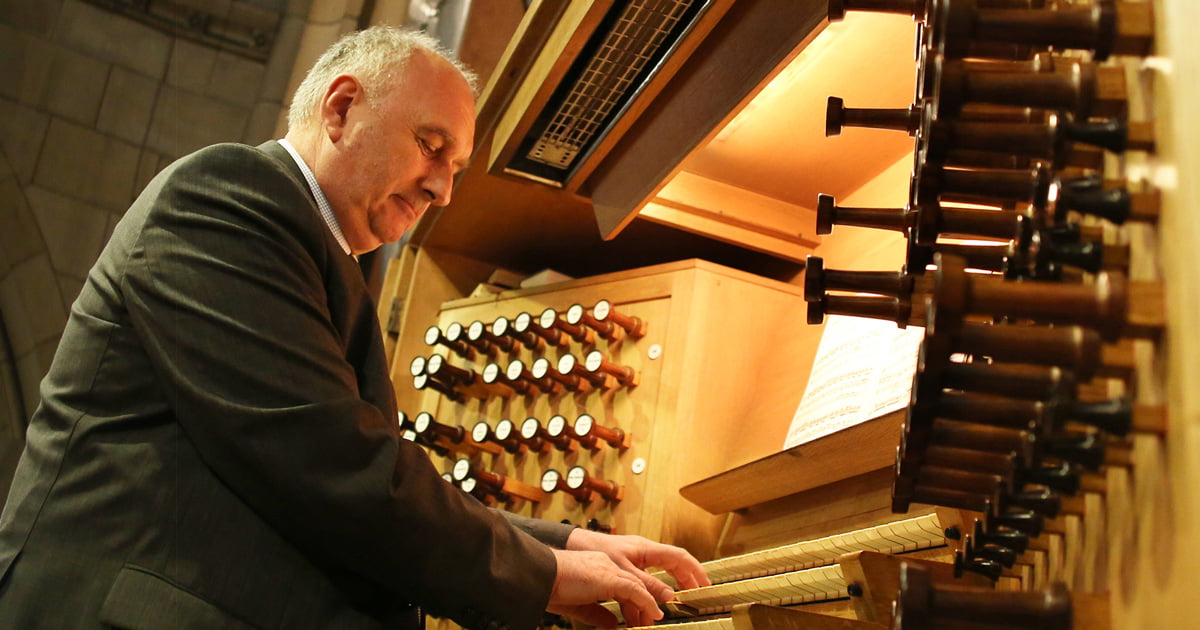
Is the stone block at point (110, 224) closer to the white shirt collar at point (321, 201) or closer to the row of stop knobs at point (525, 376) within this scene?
the row of stop knobs at point (525, 376)

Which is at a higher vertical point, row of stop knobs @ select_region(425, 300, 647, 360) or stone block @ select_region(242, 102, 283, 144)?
stone block @ select_region(242, 102, 283, 144)

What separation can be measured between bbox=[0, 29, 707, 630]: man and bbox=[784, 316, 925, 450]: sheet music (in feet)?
1.94

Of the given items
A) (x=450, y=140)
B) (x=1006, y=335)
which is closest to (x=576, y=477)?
(x=450, y=140)

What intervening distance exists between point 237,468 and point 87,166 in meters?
3.25

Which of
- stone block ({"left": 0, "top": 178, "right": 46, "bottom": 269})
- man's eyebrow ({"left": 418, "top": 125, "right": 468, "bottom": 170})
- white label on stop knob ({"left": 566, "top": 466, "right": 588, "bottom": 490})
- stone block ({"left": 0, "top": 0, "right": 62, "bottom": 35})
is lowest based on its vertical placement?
white label on stop knob ({"left": 566, "top": 466, "right": 588, "bottom": 490})

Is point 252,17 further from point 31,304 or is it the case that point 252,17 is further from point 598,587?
point 598,587

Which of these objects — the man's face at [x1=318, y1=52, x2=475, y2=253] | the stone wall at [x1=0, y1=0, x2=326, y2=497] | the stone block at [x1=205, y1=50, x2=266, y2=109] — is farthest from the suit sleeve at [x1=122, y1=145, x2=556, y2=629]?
the stone block at [x1=205, y1=50, x2=266, y2=109]

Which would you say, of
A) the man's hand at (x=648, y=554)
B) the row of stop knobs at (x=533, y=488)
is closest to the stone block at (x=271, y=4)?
the row of stop knobs at (x=533, y=488)

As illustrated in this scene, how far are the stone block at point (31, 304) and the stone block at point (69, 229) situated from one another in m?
0.06

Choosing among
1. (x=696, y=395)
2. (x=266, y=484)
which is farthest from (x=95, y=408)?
(x=696, y=395)

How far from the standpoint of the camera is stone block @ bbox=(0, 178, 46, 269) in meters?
3.86

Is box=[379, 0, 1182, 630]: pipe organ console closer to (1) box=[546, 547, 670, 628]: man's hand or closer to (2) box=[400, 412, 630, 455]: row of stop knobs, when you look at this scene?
(1) box=[546, 547, 670, 628]: man's hand

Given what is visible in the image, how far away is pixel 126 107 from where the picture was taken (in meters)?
4.27

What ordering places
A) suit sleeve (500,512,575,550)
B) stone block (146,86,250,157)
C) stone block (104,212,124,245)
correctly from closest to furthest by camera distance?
suit sleeve (500,512,575,550) → stone block (104,212,124,245) → stone block (146,86,250,157)
